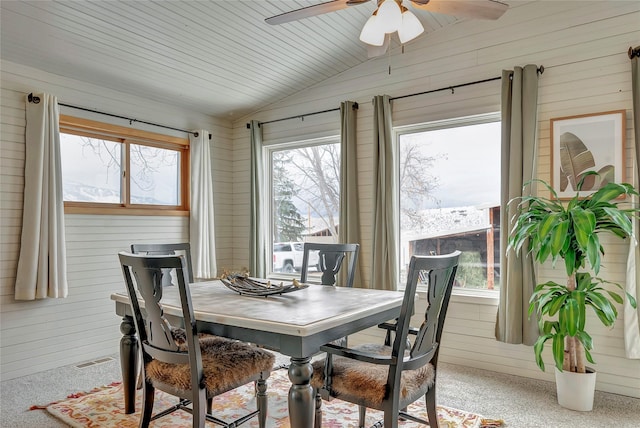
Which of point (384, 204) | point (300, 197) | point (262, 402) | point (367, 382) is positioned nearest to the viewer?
point (367, 382)

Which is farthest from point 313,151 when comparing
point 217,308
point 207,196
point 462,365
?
point 217,308

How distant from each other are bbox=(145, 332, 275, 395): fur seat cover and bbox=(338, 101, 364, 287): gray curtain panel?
1.97 m

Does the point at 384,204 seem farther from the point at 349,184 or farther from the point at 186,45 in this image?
the point at 186,45

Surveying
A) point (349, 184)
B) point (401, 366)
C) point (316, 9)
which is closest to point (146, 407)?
point (401, 366)

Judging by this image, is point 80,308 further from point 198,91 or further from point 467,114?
point 467,114

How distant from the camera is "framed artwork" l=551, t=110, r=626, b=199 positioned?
3078 mm

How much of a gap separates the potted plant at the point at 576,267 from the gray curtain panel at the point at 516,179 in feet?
1.09

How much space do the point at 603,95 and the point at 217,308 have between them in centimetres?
308

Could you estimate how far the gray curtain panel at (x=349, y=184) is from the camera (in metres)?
4.21

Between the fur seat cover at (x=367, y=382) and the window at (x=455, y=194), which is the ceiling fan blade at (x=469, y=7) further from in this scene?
the fur seat cover at (x=367, y=382)

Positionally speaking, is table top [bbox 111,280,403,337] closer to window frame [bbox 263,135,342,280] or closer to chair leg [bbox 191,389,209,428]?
chair leg [bbox 191,389,209,428]

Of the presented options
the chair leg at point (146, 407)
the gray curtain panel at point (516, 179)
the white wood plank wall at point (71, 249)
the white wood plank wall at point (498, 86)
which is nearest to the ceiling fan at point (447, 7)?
the gray curtain panel at point (516, 179)

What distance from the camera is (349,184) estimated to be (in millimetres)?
4246

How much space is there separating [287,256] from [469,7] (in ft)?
11.2
